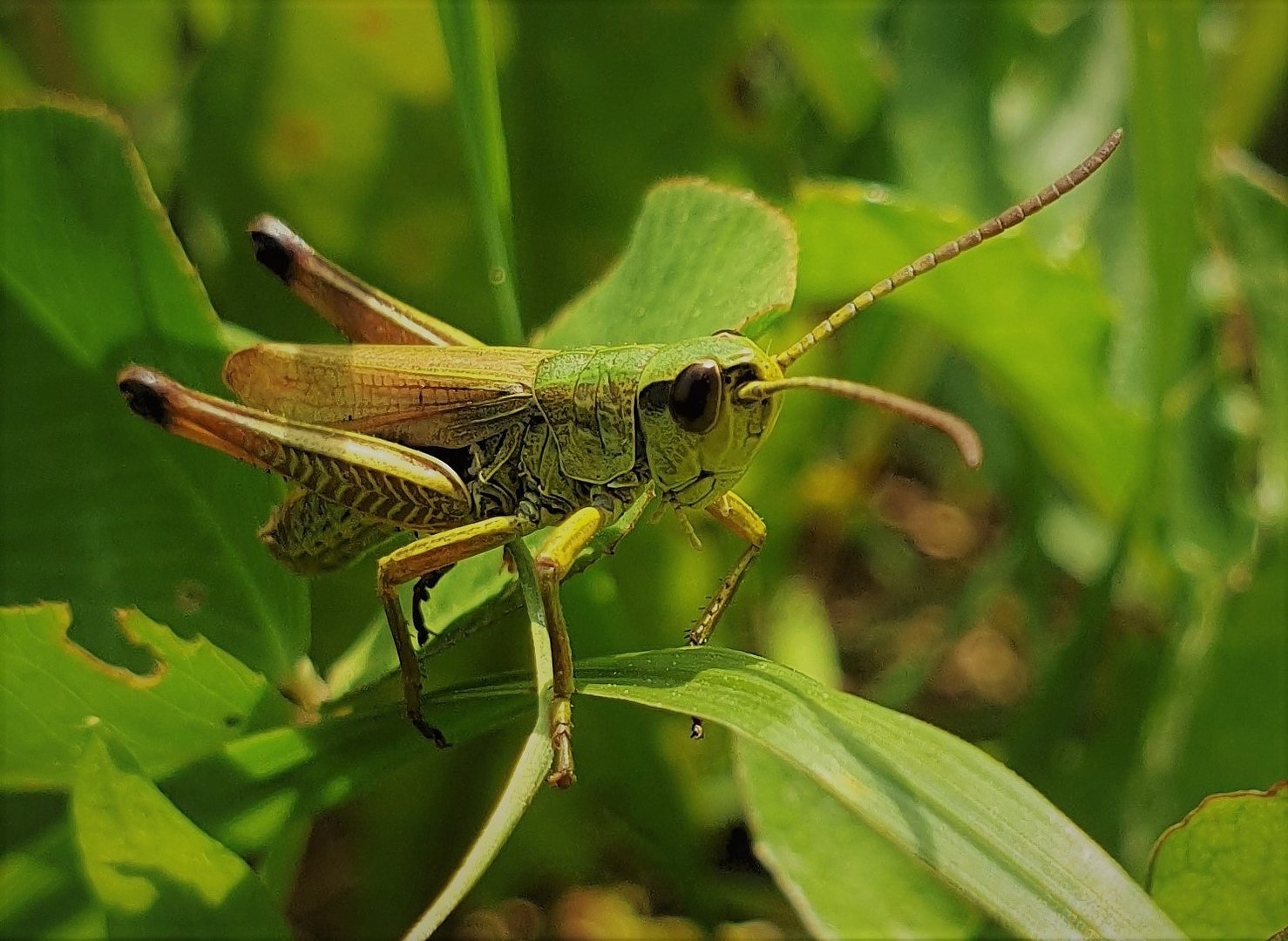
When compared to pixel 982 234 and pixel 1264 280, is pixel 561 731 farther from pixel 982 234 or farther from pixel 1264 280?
pixel 1264 280

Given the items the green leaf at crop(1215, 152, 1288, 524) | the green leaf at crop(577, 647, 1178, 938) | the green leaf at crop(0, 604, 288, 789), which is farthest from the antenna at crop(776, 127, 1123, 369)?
the green leaf at crop(1215, 152, 1288, 524)

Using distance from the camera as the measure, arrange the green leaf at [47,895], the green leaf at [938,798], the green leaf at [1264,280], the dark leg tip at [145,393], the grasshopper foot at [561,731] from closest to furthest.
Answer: the green leaf at [938,798]
the grasshopper foot at [561,731]
the green leaf at [47,895]
the dark leg tip at [145,393]
the green leaf at [1264,280]

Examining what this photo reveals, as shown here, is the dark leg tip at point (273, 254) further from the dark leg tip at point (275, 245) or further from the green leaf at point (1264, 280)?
the green leaf at point (1264, 280)

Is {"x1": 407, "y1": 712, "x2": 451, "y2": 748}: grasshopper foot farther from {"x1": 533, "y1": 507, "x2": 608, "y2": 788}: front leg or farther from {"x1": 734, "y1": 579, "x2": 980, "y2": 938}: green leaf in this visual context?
{"x1": 734, "y1": 579, "x2": 980, "y2": 938}: green leaf

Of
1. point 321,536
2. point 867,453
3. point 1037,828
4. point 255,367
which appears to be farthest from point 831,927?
point 867,453

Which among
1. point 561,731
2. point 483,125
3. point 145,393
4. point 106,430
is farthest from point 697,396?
point 106,430

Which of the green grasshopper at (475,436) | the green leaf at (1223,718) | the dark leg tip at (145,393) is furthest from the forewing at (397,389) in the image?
the green leaf at (1223,718)
